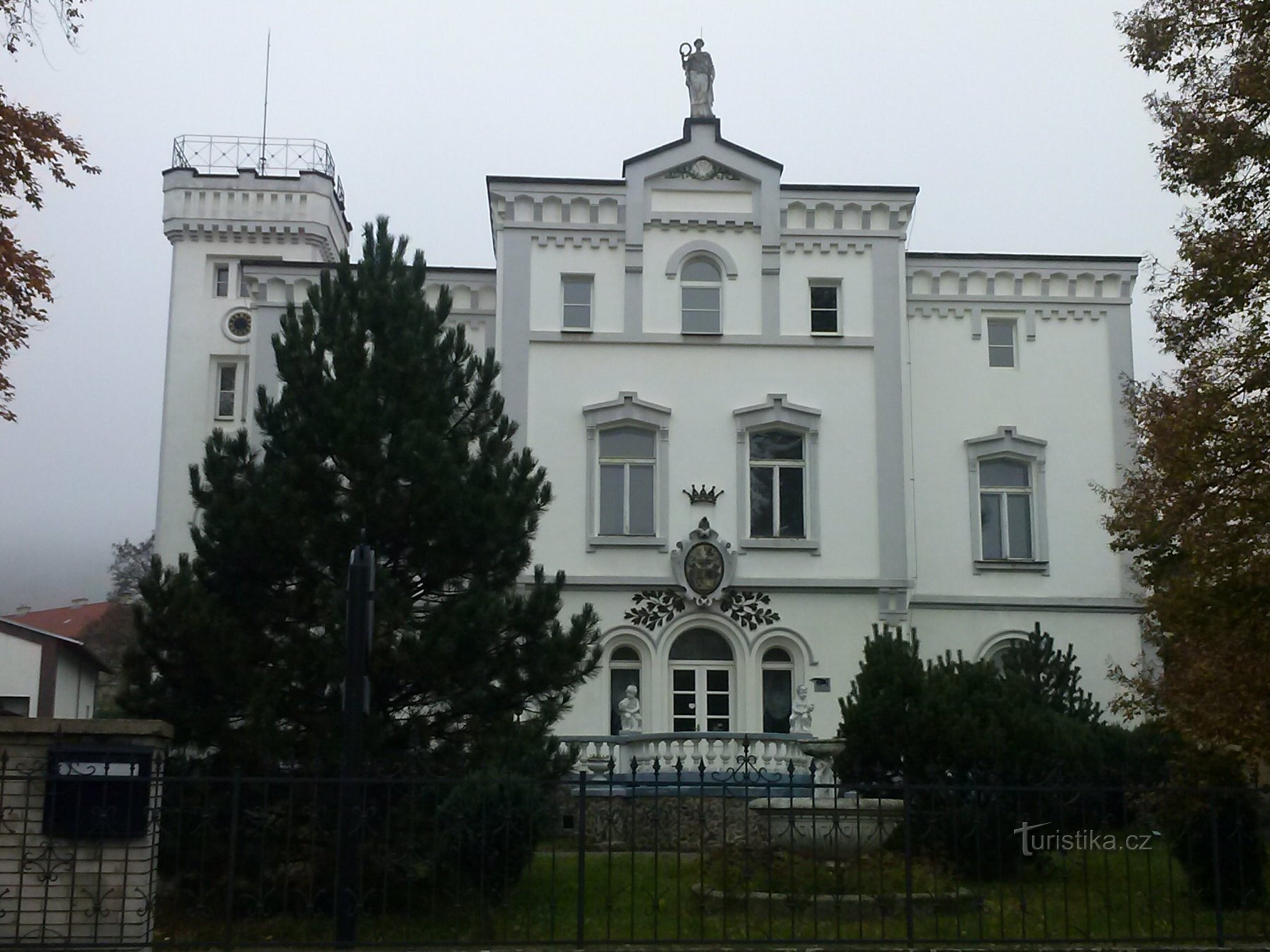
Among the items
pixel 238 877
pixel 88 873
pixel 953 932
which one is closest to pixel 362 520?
pixel 238 877

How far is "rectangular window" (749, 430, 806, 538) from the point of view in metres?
25.6

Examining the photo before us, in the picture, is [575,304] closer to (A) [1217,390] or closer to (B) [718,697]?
(B) [718,697]

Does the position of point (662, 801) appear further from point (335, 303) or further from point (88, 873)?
point (88, 873)

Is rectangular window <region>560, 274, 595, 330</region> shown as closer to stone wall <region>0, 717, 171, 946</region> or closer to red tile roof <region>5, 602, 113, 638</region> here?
stone wall <region>0, 717, 171, 946</region>

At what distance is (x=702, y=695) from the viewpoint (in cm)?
2489

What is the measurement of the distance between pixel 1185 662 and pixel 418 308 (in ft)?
27.3

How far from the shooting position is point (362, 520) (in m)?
13.9

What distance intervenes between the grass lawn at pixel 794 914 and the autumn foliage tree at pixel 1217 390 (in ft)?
5.61

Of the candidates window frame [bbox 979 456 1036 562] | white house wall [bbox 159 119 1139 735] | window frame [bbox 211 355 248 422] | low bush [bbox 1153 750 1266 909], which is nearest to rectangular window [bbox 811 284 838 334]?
white house wall [bbox 159 119 1139 735]

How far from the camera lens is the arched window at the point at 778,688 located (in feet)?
81.6

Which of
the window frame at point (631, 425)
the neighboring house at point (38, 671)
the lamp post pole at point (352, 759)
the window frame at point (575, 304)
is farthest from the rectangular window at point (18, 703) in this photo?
the lamp post pole at point (352, 759)

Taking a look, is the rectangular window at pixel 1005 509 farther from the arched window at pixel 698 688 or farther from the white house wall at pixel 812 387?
the arched window at pixel 698 688

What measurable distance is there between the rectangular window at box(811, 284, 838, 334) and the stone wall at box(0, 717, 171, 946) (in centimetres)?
1812

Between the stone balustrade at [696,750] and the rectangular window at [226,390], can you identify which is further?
the rectangular window at [226,390]
